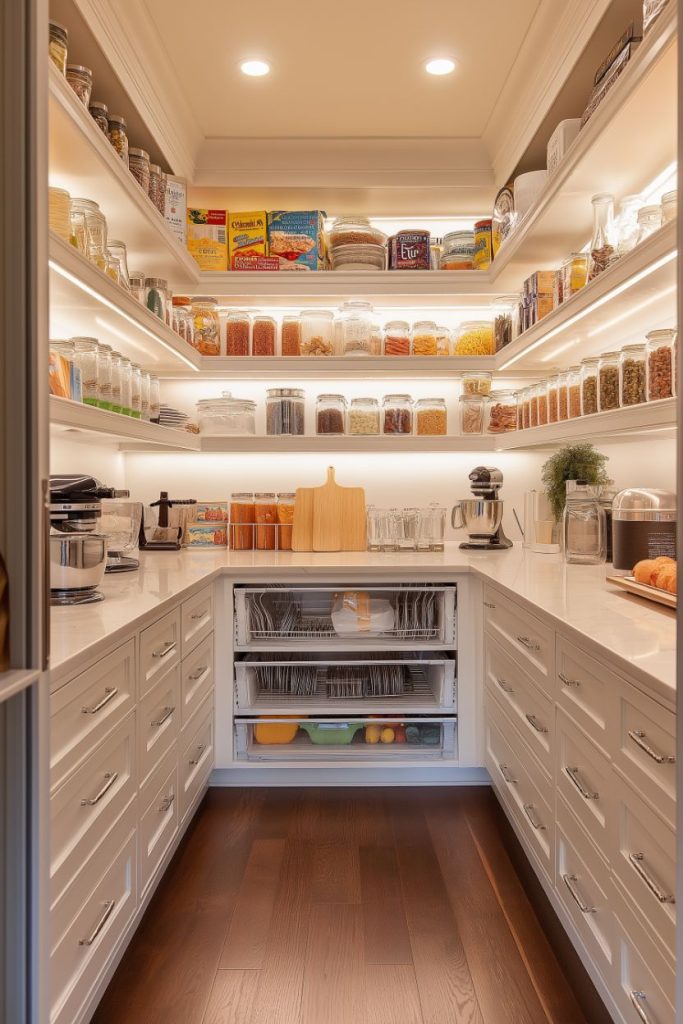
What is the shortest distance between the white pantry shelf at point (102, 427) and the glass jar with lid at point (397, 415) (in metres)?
0.88

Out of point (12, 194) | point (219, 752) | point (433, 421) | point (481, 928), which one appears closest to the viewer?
point (12, 194)

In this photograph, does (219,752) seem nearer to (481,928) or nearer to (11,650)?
(481,928)

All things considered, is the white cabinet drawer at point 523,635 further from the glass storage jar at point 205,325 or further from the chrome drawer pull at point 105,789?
the glass storage jar at point 205,325

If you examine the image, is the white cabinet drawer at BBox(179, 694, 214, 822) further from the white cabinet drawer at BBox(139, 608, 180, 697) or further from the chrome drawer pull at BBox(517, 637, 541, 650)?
the chrome drawer pull at BBox(517, 637, 541, 650)

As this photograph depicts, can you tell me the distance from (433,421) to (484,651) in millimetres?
1127

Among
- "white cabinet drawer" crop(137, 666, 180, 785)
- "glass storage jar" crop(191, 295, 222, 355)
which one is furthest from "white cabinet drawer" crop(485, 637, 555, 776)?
"glass storage jar" crop(191, 295, 222, 355)

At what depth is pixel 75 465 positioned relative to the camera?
8.70 ft

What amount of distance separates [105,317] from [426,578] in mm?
1456

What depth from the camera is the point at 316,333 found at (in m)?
3.27

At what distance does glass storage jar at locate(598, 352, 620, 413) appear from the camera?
2174mm

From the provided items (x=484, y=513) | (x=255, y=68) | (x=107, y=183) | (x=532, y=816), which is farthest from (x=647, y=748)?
(x=255, y=68)

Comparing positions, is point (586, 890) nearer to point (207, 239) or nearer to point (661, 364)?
point (661, 364)

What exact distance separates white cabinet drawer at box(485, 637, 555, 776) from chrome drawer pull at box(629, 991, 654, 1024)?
22.7 inches

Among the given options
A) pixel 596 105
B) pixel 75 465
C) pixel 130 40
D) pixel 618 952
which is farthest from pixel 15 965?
pixel 130 40
